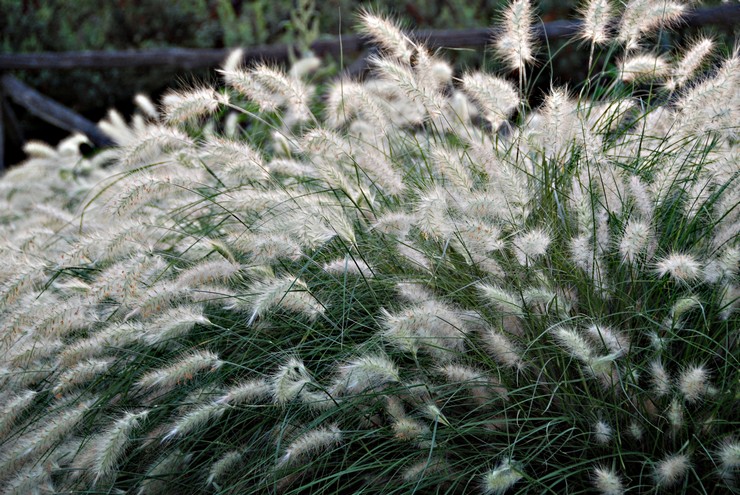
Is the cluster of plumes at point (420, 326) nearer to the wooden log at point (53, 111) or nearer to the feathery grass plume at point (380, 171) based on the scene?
the feathery grass plume at point (380, 171)

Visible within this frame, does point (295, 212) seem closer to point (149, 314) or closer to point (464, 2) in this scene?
point (149, 314)

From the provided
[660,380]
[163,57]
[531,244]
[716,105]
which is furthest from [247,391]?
[163,57]

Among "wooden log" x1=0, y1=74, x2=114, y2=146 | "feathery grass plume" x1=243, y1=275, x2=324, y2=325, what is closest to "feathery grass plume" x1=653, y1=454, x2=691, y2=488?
"feathery grass plume" x1=243, y1=275, x2=324, y2=325

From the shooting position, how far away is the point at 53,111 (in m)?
7.24

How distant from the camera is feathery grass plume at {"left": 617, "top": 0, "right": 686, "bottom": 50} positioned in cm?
273

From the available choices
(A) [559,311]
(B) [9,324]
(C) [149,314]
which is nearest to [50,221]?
(B) [9,324]

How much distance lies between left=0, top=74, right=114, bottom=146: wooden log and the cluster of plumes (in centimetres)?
435

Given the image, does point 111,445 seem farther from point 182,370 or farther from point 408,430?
point 408,430

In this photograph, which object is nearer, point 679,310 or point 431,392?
point 679,310

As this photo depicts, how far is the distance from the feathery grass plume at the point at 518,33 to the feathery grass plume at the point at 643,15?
0.31 metres

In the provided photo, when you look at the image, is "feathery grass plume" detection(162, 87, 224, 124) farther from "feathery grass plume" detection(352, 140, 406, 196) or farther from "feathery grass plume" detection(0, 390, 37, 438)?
"feathery grass plume" detection(0, 390, 37, 438)

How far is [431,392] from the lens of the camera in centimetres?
219

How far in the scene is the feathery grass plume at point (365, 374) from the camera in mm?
2027

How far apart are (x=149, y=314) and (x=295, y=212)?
52cm
